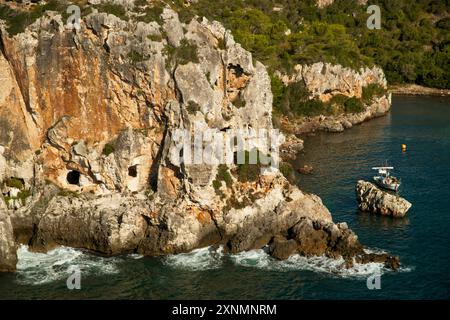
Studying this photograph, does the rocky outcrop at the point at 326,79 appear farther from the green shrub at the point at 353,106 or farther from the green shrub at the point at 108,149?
the green shrub at the point at 108,149

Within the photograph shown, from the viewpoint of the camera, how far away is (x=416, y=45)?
6265 inches

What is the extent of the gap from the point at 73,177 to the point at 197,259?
58.4 ft

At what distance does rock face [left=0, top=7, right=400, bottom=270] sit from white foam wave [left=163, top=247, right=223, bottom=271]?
2.88ft

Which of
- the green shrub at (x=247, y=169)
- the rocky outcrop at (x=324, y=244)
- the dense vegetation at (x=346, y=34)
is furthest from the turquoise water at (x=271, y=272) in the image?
the dense vegetation at (x=346, y=34)

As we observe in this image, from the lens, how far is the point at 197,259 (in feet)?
183

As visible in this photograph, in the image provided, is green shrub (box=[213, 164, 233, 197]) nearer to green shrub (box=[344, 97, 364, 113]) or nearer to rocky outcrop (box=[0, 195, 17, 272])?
rocky outcrop (box=[0, 195, 17, 272])

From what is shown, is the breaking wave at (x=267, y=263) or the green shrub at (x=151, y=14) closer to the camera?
the breaking wave at (x=267, y=263)

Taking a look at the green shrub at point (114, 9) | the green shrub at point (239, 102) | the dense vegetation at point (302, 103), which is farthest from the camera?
the dense vegetation at point (302, 103)

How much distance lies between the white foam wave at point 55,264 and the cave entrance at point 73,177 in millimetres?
8102

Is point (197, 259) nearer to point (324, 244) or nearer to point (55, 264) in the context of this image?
point (324, 244)

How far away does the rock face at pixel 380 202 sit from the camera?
66250mm

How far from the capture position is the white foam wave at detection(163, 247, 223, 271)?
5431 cm

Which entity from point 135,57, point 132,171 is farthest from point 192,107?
point 132,171

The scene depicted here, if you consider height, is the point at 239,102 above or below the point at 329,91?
below
